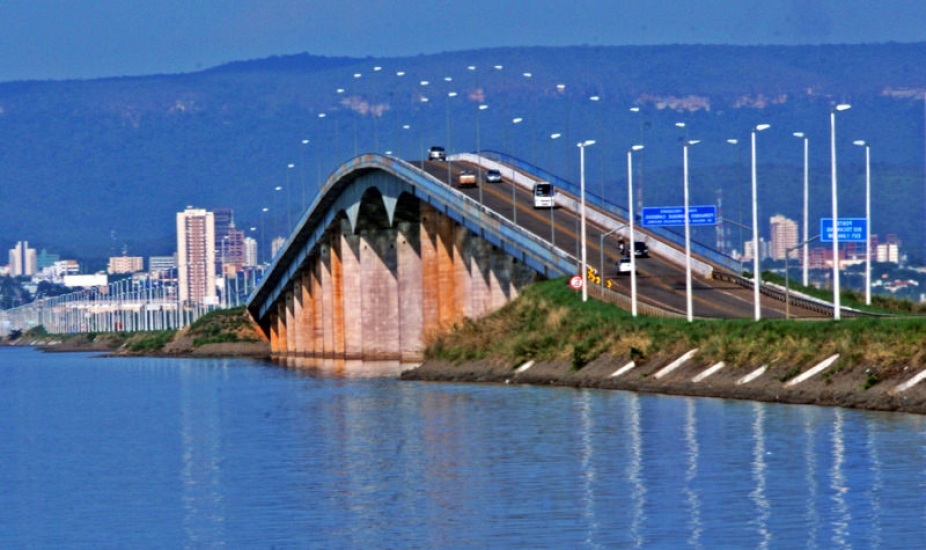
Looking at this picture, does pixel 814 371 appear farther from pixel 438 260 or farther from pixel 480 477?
pixel 438 260

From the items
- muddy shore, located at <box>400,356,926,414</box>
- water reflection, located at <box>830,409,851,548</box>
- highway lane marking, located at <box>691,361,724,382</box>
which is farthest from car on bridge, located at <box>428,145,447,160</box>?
water reflection, located at <box>830,409,851,548</box>

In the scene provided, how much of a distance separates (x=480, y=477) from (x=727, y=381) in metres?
24.1

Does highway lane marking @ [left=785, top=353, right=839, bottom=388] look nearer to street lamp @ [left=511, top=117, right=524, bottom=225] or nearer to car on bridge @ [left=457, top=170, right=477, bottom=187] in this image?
street lamp @ [left=511, top=117, right=524, bottom=225]

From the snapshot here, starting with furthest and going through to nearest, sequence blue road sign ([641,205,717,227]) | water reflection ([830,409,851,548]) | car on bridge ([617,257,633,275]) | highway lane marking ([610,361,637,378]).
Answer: car on bridge ([617,257,633,275]), blue road sign ([641,205,717,227]), highway lane marking ([610,361,637,378]), water reflection ([830,409,851,548])

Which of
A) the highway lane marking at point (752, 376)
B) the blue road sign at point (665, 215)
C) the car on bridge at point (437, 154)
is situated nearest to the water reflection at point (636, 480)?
the highway lane marking at point (752, 376)

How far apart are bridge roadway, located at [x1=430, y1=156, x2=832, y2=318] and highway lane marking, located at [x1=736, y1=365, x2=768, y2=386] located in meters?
16.1

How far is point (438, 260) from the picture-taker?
406ft

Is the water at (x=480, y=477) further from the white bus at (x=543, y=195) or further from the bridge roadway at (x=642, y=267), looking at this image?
the white bus at (x=543, y=195)

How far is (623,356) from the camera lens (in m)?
77.6

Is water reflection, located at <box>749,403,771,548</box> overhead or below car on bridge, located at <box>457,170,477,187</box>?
below

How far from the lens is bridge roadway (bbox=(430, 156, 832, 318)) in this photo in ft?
292

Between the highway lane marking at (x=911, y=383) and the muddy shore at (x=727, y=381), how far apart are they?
0.05 meters

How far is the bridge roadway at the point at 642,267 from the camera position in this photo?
88.9 meters

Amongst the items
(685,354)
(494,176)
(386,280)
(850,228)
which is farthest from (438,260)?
(685,354)
